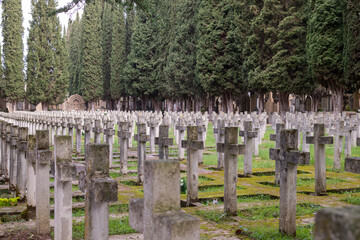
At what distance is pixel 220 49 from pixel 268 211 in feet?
100

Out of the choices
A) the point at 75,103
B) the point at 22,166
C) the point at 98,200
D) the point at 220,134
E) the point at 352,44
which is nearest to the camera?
the point at 98,200

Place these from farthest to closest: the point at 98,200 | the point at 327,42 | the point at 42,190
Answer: the point at 327,42 < the point at 42,190 < the point at 98,200

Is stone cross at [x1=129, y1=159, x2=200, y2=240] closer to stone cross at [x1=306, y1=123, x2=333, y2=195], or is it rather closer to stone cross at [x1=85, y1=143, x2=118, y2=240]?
stone cross at [x1=85, y1=143, x2=118, y2=240]

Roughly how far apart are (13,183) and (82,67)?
178 feet

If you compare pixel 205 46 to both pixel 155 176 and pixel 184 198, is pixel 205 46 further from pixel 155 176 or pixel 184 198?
pixel 155 176

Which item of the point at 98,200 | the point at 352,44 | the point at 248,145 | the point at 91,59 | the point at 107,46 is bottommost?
the point at 98,200

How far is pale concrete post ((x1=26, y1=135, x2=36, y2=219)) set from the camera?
5.98 m

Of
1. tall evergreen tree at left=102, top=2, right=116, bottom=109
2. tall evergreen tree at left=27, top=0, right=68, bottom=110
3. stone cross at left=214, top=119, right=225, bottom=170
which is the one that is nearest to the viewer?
stone cross at left=214, top=119, right=225, bottom=170

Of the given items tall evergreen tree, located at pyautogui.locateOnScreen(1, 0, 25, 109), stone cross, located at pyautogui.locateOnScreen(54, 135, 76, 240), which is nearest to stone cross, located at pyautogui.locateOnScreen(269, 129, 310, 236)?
stone cross, located at pyautogui.locateOnScreen(54, 135, 76, 240)

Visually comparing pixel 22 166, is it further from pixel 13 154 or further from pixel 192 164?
pixel 192 164

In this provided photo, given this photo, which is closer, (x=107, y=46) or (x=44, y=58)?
(x=44, y=58)

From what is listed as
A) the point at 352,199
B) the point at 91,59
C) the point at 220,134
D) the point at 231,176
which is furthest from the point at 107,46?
the point at 231,176

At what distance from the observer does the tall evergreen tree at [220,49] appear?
35375 mm

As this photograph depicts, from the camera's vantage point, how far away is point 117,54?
57406 millimetres
